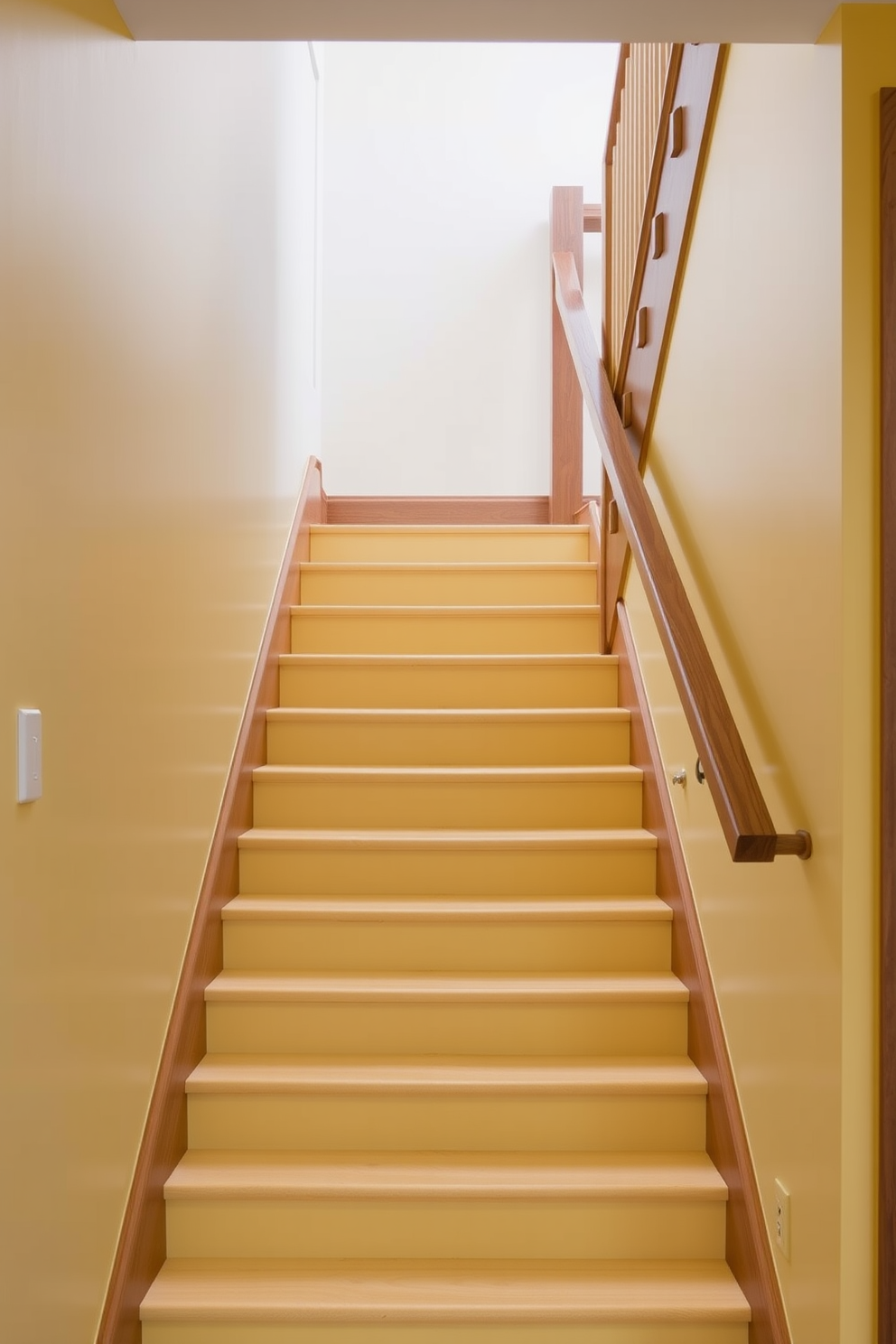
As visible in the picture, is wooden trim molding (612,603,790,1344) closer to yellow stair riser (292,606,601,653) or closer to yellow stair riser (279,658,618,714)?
yellow stair riser (279,658,618,714)

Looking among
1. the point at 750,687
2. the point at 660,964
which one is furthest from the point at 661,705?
the point at 750,687

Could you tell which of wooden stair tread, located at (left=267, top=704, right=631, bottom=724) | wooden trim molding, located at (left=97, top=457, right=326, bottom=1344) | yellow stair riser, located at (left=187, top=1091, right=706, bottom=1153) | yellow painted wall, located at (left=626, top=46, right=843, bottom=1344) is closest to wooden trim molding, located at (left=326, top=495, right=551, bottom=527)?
wooden trim molding, located at (left=97, top=457, right=326, bottom=1344)

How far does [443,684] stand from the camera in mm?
3334

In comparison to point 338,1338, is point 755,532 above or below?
above

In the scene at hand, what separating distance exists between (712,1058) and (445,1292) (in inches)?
26.6

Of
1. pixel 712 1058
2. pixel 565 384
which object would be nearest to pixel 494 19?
pixel 712 1058

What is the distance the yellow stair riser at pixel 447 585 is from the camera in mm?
3830

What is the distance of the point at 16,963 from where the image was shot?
137 cm

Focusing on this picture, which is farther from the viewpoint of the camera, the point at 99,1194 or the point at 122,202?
the point at 122,202

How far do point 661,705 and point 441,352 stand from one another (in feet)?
10.0

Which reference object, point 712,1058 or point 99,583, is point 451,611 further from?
point 99,583

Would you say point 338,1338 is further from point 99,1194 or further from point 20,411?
point 20,411

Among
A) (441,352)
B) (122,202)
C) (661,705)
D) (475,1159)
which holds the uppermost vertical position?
(441,352)

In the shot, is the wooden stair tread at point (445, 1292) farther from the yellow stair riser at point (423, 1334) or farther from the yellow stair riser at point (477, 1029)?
the yellow stair riser at point (477, 1029)
